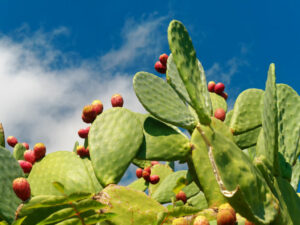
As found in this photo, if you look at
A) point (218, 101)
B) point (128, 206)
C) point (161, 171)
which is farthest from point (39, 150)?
point (218, 101)

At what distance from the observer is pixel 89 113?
2.27m

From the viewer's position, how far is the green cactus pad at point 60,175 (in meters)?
2.07

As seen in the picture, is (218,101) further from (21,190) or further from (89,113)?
(21,190)

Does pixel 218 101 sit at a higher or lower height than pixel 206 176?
higher

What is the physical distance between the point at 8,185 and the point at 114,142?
568mm

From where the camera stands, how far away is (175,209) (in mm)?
1140

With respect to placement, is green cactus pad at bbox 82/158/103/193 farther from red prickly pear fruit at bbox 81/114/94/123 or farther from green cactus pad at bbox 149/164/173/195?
green cactus pad at bbox 149/164/173/195

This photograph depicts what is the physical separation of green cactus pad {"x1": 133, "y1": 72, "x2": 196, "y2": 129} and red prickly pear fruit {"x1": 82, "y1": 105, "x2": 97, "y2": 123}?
304 mm

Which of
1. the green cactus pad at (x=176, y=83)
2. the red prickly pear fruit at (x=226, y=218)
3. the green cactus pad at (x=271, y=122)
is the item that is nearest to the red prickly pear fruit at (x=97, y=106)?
the green cactus pad at (x=176, y=83)

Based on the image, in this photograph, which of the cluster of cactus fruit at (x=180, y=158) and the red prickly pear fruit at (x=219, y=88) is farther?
the red prickly pear fruit at (x=219, y=88)

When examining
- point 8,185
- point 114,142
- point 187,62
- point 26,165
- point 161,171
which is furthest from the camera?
point 161,171

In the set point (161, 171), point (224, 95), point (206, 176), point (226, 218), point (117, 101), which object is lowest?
point (226, 218)

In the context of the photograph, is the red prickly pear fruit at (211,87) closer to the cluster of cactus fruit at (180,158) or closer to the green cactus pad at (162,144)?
the cluster of cactus fruit at (180,158)

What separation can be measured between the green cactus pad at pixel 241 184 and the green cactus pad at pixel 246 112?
74cm
